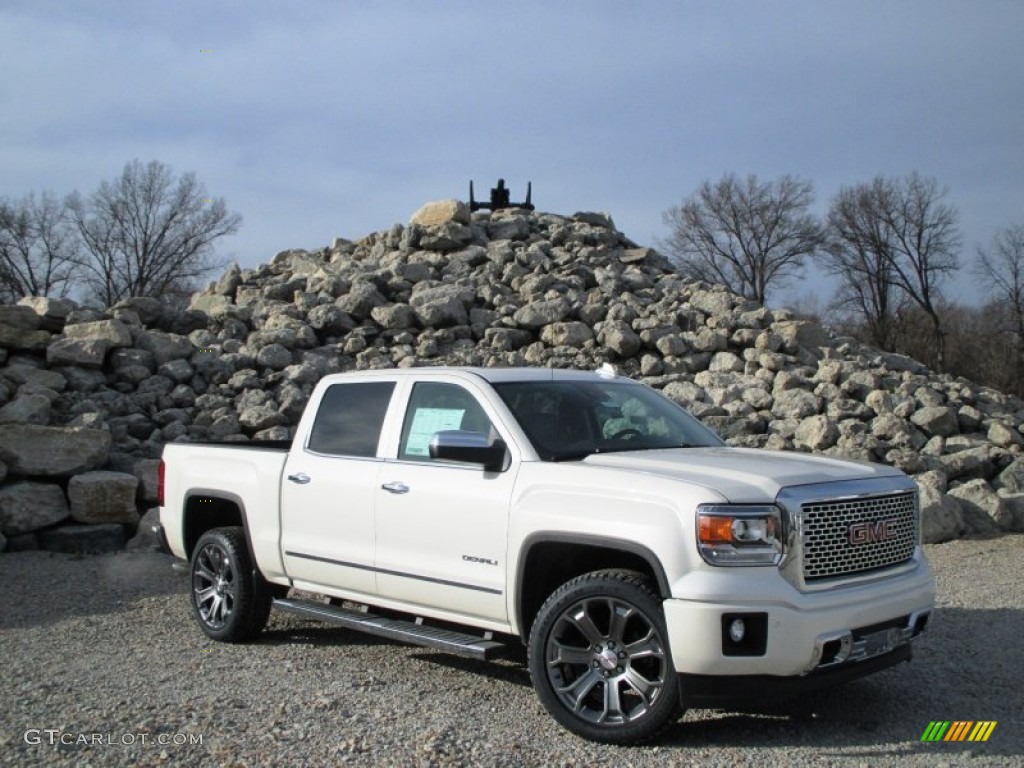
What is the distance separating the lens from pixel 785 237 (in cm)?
4572

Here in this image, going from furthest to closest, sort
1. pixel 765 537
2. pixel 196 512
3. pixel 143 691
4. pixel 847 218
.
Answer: pixel 847 218
pixel 196 512
pixel 143 691
pixel 765 537

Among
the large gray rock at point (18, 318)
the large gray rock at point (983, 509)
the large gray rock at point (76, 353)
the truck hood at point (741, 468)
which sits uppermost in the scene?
the large gray rock at point (18, 318)

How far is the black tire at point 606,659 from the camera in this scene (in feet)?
16.2

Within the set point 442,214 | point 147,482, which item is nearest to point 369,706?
point 147,482

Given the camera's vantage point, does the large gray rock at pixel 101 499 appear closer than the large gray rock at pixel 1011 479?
Yes

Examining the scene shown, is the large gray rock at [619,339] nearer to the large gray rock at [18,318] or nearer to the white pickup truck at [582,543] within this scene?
the large gray rock at [18,318]

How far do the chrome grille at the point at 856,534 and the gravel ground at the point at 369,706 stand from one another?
87 centimetres

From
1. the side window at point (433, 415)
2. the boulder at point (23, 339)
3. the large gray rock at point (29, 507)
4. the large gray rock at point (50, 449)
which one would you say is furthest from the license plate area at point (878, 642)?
the boulder at point (23, 339)

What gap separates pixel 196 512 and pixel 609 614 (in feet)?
13.4

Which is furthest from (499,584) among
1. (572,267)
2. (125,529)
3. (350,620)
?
(572,267)

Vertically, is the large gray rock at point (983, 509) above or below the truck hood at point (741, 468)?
below

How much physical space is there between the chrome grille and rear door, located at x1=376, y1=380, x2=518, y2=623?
159 centimetres

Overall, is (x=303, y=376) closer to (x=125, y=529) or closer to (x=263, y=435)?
(x=263, y=435)

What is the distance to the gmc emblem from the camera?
519cm
